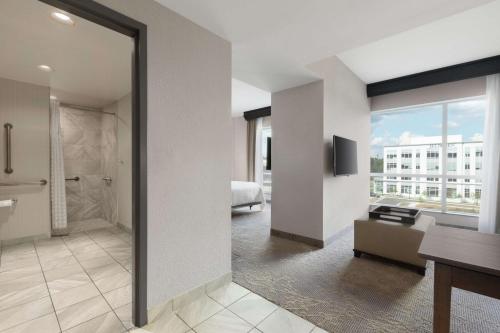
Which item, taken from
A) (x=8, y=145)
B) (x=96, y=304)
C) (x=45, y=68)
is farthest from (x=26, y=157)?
(x=96, y=304)

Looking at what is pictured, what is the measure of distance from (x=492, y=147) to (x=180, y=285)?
487cm

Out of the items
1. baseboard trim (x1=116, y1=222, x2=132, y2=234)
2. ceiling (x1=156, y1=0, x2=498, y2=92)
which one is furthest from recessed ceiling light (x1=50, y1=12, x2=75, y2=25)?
baseboard trim (x1=116, y1=222, x2=132, y2=234)

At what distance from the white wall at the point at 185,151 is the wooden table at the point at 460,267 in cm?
149

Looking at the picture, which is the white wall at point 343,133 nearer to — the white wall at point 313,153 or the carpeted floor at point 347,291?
the white wall at point 313,153

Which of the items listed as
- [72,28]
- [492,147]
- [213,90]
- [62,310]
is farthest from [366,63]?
[62,310]

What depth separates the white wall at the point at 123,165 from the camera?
131 inches

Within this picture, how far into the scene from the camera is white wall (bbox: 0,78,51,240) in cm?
291

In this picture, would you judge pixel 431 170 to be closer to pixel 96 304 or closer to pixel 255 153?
pixel 255 153

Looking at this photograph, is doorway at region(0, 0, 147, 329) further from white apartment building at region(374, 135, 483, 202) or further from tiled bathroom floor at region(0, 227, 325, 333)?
white apartment building at region(374, 135, 483, 202)

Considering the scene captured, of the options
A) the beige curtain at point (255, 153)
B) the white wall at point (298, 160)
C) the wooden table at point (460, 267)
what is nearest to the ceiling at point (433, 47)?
the white wall at point (298, 160)

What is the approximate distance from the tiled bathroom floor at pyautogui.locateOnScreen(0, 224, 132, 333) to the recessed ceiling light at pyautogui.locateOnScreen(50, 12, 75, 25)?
88.6 inches

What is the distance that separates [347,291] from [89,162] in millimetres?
4621

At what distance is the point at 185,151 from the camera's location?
68.3 inches

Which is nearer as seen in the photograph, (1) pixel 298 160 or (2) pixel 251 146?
(1) pixel 298 160
